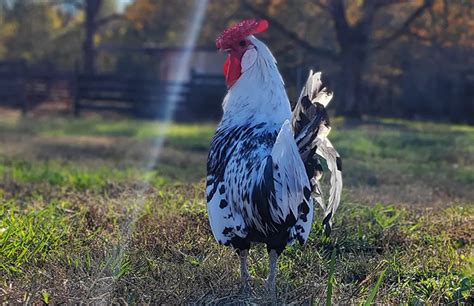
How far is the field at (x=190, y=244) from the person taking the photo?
302 centimetres

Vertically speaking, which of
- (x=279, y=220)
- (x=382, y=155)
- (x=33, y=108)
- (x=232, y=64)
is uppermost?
(x=232, y=64)

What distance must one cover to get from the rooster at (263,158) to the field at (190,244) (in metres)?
0.28

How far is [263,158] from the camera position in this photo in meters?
→ 2.90

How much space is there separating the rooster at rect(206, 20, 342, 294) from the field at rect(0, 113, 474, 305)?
0.28 metres

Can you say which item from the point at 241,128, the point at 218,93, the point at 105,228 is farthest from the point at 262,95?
the point at 218,93

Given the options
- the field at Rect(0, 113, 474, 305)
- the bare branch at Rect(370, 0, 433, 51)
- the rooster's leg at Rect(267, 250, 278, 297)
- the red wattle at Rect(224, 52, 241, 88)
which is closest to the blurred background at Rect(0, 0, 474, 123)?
the bare branch at Rect(370, 0, 433, 51)

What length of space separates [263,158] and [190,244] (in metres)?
1.09

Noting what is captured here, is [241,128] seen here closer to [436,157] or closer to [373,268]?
[373,268]

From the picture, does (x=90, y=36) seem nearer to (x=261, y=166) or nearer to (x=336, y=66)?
(x=336, y=66)

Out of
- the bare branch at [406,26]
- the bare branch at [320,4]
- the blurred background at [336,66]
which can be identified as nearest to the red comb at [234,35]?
the blurred background at [336,66]

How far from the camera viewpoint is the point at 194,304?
9.47 ft

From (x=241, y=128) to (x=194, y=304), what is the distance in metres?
0.91

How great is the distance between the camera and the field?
3021 millimetres

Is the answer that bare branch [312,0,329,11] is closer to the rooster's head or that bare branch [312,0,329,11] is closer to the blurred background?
the blurred background
